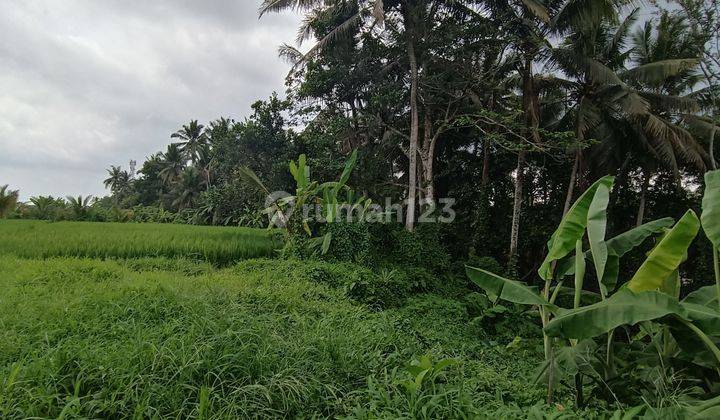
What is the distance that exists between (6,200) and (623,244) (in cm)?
1798

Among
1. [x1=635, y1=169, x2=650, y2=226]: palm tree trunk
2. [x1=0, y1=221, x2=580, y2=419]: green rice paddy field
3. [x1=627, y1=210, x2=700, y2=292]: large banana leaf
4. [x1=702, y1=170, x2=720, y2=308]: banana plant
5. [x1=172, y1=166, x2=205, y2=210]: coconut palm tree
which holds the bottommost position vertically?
[x1=0, y1=221, x2=580, y2=419]: green rice paddy field

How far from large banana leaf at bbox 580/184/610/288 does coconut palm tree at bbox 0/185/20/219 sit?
17.7 m

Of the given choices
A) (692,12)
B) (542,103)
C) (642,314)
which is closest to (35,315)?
(642,314)

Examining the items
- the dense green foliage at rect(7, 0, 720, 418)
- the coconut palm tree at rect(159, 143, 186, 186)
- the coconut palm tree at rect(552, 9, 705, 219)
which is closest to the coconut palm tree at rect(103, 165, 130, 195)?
the coconut palm tree at rect(159, 143, 186, 186)

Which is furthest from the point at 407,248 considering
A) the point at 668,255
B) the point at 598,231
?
the point at 668,255

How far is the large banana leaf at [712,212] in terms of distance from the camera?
225cm

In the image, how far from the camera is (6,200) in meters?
12.9

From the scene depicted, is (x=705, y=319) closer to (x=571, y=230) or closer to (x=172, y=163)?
(x=571, y=230)

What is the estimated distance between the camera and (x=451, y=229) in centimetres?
1191

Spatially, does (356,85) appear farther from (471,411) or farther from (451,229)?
(471,411)

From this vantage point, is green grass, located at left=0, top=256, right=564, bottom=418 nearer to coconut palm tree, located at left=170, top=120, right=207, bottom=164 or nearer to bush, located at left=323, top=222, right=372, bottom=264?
bush, located at left=323, top=222, right=372, bottom=264

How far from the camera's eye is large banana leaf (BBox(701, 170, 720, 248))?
2248 mm

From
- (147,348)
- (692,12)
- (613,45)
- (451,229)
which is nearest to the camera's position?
(147,348)

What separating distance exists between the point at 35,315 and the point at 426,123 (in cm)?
916
